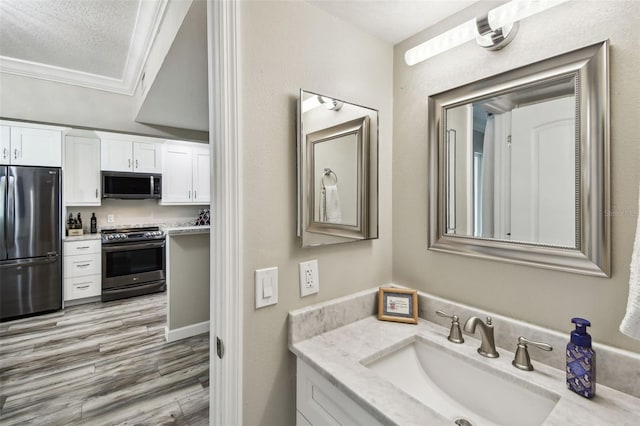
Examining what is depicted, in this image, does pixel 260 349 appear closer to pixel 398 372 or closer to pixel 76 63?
pixel 398 372

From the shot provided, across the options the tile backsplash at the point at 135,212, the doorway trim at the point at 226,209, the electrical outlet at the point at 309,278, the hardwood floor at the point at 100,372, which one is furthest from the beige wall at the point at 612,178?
the tile backsplash at the point at 135,212

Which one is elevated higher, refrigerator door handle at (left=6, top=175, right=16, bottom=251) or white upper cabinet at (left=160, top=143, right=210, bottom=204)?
white upper cabinet at (left=160, top=143, right=210, bottom=204)

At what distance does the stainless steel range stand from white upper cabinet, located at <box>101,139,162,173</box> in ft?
2.90

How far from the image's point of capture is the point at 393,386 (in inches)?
31.9

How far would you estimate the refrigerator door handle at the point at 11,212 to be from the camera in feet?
10.3

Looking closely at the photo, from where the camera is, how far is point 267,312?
1.02m

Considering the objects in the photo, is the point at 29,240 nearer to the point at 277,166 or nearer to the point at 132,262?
the point at 132,262

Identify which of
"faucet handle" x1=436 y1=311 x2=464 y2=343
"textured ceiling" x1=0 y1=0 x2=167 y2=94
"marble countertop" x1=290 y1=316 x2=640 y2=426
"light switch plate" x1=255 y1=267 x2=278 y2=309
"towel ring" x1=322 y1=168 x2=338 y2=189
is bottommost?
"marble countertop" x1=290 y1=316 x2=640 y2=426

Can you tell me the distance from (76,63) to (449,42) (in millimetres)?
3564

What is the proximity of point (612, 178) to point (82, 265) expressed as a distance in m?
4.89

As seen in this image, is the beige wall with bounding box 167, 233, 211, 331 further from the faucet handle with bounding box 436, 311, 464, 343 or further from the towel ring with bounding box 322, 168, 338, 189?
the faucet handle with bounding box 436, 311, 464, 343

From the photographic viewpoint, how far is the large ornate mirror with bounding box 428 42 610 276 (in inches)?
33.3

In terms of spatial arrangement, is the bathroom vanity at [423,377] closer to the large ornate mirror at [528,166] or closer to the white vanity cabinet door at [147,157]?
the large ornate mirror at [528,166]

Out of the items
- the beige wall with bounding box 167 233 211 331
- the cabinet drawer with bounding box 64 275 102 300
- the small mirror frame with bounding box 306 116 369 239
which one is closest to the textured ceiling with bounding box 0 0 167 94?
the small mirror frame with bounding box 306 116 369 239
